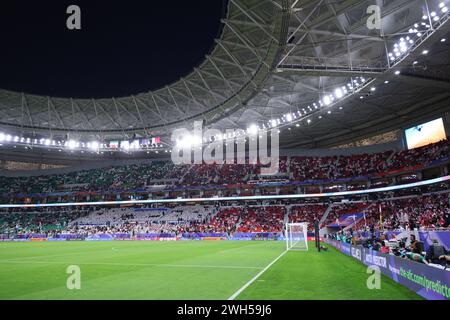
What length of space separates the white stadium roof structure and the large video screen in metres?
1.61

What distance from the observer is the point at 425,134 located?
48.1 m

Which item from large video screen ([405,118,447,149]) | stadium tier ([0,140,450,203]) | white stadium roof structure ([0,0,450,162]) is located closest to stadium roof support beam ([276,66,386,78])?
white stadium roof structure ([0,0,450,162])

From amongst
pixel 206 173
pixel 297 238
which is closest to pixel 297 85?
pixel 297 238

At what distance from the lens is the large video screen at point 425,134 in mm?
45281

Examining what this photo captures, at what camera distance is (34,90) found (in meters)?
48.7

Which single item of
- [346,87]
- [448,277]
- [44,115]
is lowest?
[448,277]

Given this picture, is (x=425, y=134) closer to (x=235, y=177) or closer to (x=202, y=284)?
(x=235, y=177)

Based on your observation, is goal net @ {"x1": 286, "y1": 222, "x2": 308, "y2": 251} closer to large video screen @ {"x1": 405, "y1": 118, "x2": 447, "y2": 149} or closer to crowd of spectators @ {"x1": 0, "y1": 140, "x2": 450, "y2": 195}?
crowd of spectators @ {"x1": 0, "y1": 140, "x2": 450, "y2": 195}

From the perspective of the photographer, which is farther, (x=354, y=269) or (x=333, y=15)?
(x=333, y=15)

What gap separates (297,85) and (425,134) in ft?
75.6

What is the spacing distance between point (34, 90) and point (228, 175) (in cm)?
3676

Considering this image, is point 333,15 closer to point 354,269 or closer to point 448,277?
point 354,269

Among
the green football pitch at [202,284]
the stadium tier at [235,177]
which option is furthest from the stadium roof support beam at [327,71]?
the stadium tier at [235,177]
